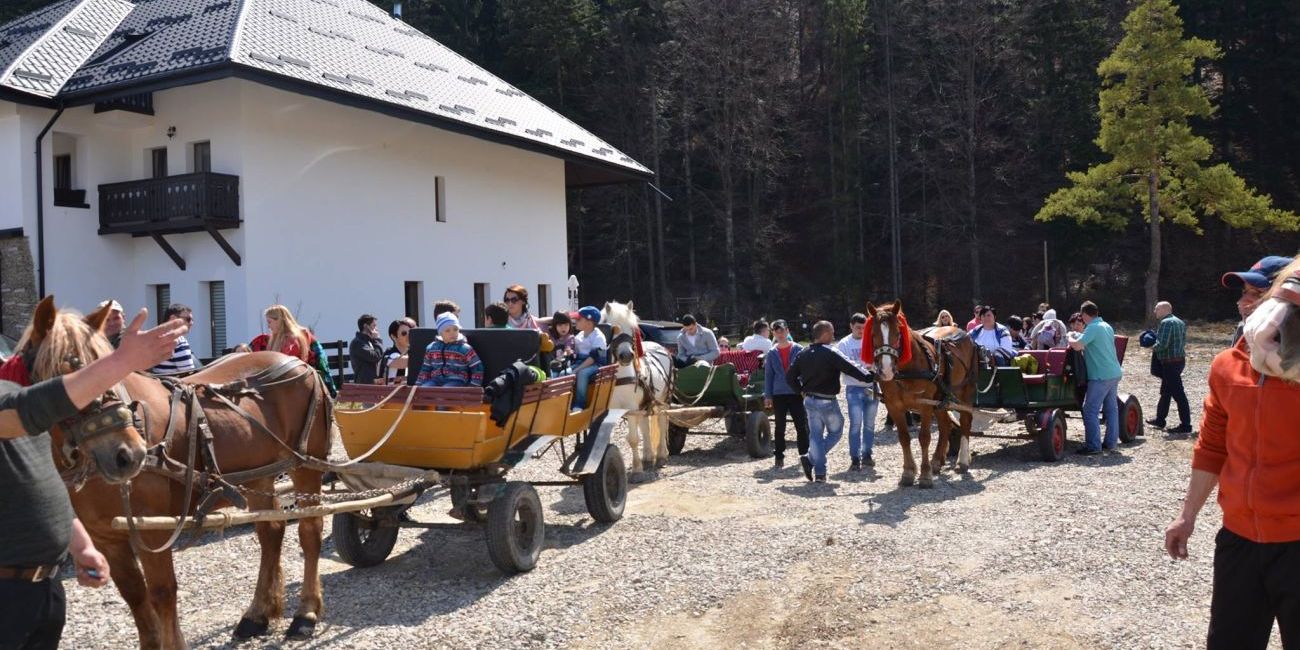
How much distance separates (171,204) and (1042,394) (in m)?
17.9

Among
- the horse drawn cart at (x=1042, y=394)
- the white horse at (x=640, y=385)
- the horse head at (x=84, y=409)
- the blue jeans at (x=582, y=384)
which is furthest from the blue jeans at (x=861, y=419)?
the horse head at (x=84, y=409)

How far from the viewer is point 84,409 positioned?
3584 millimetres

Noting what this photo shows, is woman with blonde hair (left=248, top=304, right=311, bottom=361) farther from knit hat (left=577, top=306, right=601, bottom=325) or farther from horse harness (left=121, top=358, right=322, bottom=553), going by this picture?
knit hat (left=577, top=306, right=601, bottom=325)

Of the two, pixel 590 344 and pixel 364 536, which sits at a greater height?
pixel 590 344

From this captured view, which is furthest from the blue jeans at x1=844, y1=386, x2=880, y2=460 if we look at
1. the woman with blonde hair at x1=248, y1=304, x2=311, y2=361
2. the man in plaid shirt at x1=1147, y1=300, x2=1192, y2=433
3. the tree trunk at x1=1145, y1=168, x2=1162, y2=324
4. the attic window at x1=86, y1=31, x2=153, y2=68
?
the tree trunk at x1=1145, y1=168, x2=1162, y2=324

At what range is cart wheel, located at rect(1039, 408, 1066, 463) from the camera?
1134 centimetres

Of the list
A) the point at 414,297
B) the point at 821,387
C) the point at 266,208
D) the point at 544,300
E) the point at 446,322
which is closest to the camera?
the point at 446,322

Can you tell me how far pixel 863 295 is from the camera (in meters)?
39.7

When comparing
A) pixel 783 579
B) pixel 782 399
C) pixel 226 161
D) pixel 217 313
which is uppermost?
pixel 226 161

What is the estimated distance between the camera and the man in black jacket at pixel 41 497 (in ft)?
9.09

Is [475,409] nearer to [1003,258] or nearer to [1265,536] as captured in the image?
[1265,536]

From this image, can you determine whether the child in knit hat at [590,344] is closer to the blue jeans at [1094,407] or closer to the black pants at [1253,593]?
the blue jeans at [1094,407]

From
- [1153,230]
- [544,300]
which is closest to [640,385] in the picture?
[544,300]

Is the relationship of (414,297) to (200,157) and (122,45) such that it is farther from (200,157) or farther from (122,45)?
(122,45)
